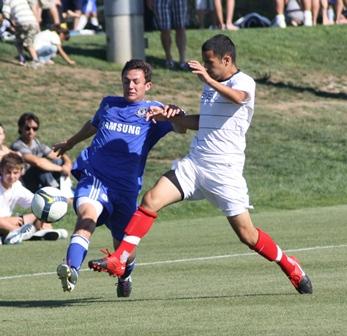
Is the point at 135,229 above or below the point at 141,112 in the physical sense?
below

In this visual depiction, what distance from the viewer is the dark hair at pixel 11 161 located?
687 inches

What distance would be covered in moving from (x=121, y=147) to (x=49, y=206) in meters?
1.23

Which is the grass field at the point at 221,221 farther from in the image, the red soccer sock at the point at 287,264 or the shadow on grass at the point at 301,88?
the red soccer sock at the point at 287,264

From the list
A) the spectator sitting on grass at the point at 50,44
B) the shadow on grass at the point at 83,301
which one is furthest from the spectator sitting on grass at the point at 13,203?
the spectator sitting on grass at the point at 50,44

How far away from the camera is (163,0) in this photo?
28.1 metres

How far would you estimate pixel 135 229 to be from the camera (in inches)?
415

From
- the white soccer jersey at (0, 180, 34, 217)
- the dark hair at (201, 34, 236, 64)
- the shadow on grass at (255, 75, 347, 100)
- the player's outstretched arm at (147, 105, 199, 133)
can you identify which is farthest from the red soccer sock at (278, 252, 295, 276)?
the shadow on grass at (255, 75, 347, 100)

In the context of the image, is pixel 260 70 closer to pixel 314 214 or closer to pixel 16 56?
pixel 16 56

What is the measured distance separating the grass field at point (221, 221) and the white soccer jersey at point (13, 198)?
1.03 meters

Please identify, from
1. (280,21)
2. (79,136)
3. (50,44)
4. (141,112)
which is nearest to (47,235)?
(79,136)

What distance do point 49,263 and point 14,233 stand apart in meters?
2.78

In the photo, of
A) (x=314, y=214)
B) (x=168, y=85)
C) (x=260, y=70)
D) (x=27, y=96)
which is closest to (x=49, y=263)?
(x=314, y=214)

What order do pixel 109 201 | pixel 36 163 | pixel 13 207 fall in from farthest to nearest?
pixel 36 163 → pixel 13 207 → pixel 109 201

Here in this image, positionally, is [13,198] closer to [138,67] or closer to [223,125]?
[138,67]
